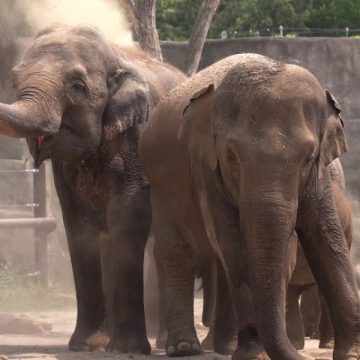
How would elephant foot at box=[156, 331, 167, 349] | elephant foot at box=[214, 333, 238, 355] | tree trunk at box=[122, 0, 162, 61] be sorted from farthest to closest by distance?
tree trunk at box=[122, 0, 162, 61]
elephant foot at box=[156, 331, 167, 349]
elephant foot at box=[214, 333, 238, 355]

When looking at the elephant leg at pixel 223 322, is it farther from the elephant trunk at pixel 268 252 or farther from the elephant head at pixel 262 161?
the elephant trunk at pixel 268 252

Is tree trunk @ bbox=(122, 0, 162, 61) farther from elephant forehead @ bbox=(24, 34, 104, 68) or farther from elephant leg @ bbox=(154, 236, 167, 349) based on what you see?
elephant forehead @ bbox=(24, 34, 104, 68)

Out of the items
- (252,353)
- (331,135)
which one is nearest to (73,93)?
(331,135)

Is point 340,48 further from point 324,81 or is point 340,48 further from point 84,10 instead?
point 84,10

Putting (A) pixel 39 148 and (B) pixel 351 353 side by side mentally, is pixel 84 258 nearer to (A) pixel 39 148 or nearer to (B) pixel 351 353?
(A) pixel 39 148

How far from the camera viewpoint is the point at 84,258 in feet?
32.4

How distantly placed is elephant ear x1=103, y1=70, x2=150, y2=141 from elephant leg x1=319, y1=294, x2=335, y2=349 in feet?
5.48

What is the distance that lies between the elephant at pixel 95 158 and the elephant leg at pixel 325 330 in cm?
118

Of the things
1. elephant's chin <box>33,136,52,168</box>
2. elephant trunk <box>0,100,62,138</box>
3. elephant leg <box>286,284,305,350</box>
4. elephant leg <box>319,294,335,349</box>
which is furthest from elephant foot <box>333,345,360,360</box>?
elephant's chin <box>33,136,52,168</box>

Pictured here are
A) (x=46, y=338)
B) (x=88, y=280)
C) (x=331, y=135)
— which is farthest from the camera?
(x=46, y=338)

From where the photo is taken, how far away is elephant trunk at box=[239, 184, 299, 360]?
7297mm

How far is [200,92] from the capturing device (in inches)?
318

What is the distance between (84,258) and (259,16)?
14377 mm

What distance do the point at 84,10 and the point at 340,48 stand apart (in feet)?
13.0
